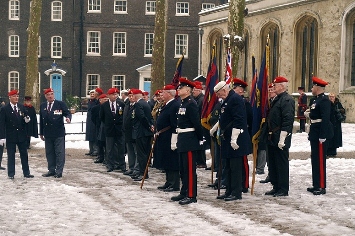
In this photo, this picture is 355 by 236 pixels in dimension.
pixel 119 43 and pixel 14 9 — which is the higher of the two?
pixel 14 9

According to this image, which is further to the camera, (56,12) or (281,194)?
(56,12)

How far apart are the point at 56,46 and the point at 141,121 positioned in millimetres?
37954

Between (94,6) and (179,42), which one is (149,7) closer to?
(179,42)

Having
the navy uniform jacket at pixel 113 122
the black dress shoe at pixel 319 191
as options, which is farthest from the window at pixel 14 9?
the black dress shoe at pixel 319 191

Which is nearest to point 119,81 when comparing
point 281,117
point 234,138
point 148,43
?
point 148,43

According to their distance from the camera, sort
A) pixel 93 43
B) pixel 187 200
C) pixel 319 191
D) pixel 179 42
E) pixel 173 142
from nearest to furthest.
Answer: pixel 187 200
pixel 173 142
pixel 319 191
pixel 93 43
pixel 179 42

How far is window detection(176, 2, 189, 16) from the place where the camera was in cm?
5228

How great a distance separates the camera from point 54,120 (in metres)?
14.2

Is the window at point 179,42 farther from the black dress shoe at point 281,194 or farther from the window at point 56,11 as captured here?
the black dress shoe at point 281,194

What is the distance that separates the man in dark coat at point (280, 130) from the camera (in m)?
11.4

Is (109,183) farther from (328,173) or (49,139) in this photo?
(328,173)

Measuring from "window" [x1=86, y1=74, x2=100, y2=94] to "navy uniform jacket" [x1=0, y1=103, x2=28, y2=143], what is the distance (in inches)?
1448

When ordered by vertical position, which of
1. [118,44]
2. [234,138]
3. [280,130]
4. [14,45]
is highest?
[118,44]

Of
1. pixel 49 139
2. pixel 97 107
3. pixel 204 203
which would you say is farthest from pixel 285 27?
pixel 204 203
